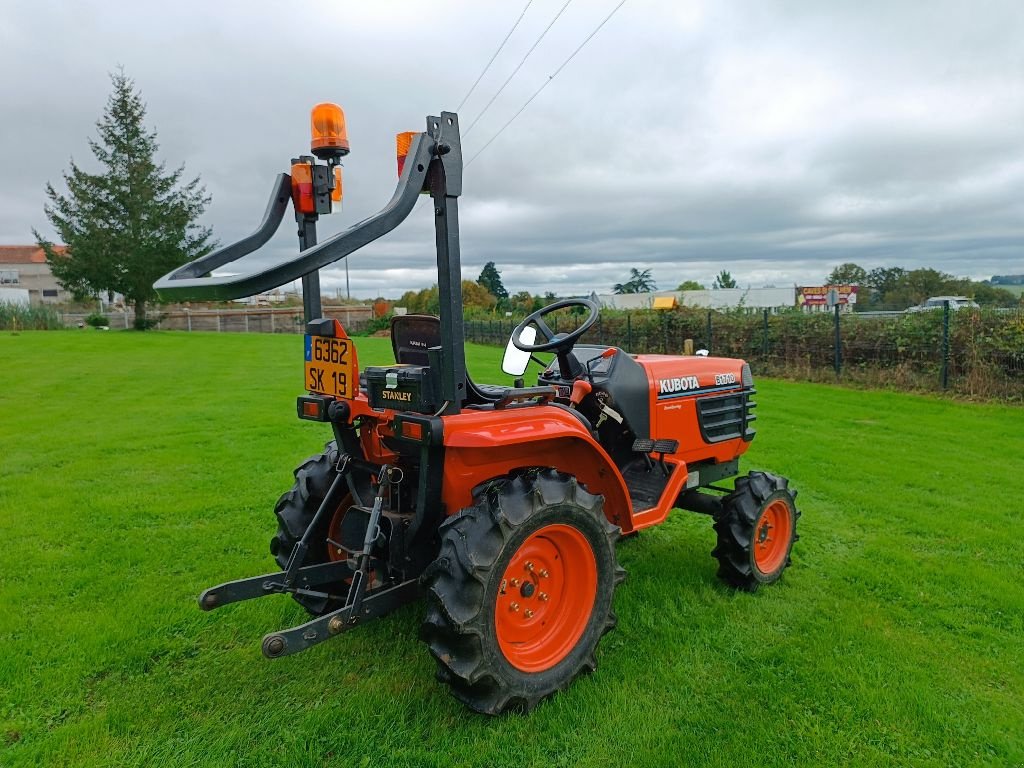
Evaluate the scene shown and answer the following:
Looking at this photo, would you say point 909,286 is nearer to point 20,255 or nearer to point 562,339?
point 562,339

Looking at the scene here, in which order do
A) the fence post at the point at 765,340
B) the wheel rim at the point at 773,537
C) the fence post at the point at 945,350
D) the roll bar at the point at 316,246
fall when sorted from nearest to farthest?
the roll bar at the point at 316,246, the wheel rim at the point at 773,537, the fence post at the point at 945,350, the fence post at the point at 765,340

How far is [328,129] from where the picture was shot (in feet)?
8.56

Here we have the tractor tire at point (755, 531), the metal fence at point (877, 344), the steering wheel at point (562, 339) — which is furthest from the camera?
the metal fence at point (877, 344)

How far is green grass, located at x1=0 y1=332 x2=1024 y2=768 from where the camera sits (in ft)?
8.41

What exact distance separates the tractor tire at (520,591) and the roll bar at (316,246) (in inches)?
42.5

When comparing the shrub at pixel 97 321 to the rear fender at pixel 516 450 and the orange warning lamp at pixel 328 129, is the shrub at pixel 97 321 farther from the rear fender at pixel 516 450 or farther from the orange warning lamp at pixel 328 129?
the rear fender at pixel 516 450

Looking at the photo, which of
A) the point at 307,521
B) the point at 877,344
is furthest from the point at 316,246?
the point at 877,344

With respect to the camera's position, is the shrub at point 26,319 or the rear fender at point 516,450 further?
the shrub at point 26,319

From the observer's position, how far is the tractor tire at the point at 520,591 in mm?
2475

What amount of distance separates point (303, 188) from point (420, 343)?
80 centimetres

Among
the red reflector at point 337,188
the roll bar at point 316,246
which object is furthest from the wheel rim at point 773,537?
the red reflector at point 337,188

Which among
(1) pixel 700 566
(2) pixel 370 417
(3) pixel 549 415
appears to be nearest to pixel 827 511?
(1) pixel 700 566

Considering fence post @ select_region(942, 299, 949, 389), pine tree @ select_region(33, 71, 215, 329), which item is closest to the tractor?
fence post @ select_region(942, 299, 949, 389)

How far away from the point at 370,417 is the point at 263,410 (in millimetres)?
7750
